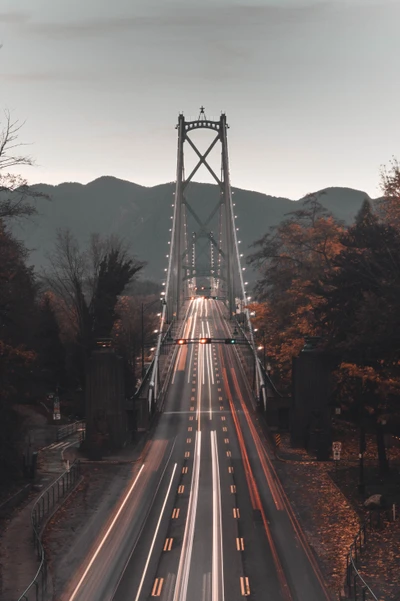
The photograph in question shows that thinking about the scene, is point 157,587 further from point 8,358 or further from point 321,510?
point 321,510

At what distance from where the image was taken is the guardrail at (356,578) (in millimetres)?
23136

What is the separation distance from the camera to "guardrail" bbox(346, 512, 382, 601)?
75.9ft

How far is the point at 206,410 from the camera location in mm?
68875

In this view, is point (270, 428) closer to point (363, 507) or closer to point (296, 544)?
point (363, 507)

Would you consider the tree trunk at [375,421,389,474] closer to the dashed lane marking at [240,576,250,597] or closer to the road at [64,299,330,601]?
the road at [64,299,330,601]

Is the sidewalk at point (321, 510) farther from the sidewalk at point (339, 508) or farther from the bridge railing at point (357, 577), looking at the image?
the bridge railing at point (357, 577)

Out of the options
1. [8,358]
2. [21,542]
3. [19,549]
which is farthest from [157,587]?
[8,358]

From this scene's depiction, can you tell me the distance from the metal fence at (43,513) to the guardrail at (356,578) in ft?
28.9

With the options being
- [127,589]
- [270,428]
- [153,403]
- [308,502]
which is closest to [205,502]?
[308,502]

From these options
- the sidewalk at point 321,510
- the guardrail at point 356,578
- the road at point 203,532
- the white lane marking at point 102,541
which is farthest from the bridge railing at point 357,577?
the white lane marking at point 102,541

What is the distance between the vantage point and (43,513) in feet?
110

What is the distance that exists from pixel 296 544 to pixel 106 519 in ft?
27.1

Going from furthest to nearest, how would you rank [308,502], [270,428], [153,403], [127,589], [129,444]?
[153,403], [270,428], [129,444], [308,502], [127,589]

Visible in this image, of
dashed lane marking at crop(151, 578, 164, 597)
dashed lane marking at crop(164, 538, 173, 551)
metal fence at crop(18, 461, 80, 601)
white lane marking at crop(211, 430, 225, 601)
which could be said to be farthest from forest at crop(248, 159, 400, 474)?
metal fence at crop(18, 461, 80, 601)
